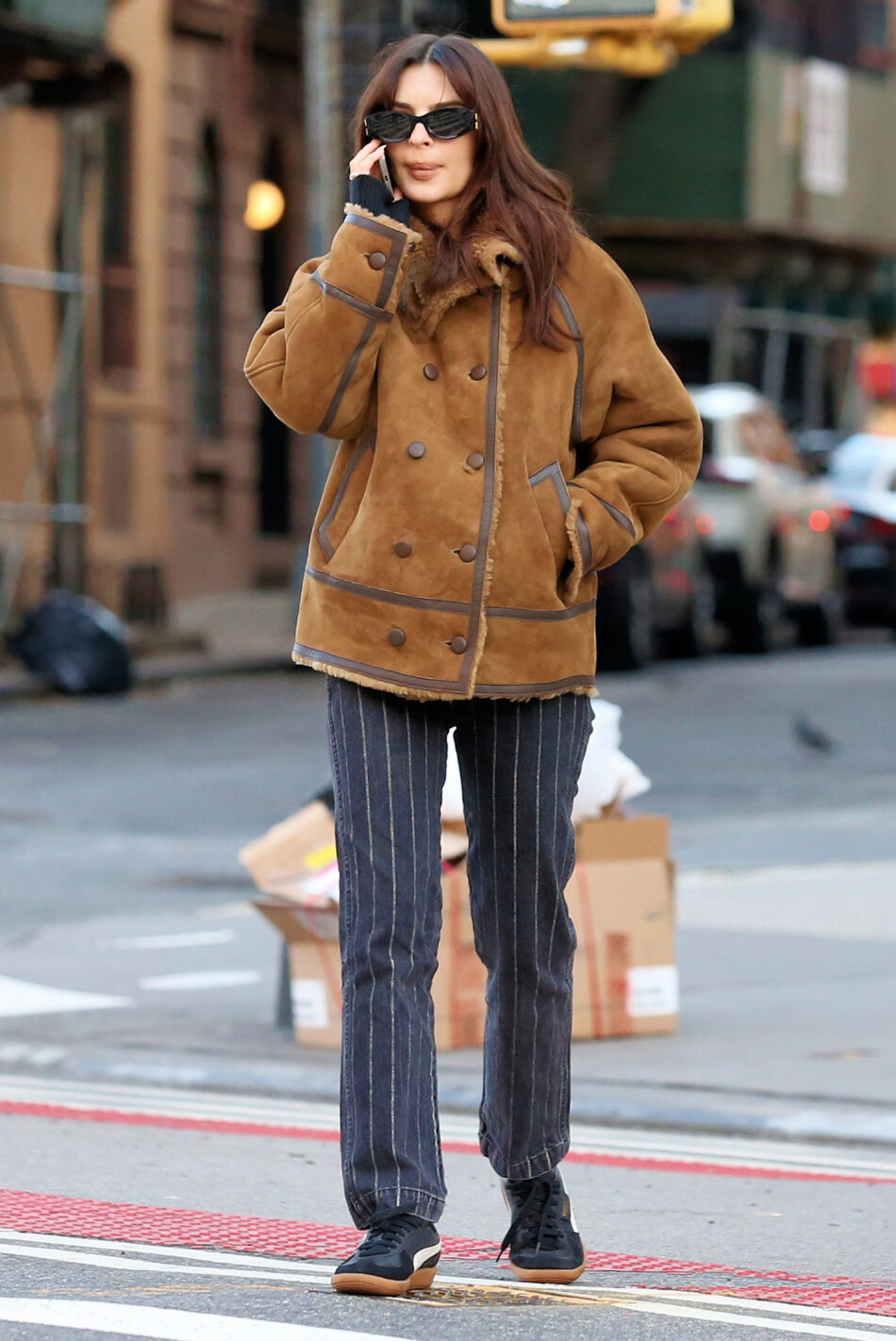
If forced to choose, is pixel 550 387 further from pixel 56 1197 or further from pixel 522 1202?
pixel 56 1197

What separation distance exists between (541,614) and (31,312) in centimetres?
1806

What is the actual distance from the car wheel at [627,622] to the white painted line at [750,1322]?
51.1 ft

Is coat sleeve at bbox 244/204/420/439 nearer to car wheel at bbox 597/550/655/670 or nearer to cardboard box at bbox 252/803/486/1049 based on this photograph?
cardboard box at bbox 252/803/486/1049

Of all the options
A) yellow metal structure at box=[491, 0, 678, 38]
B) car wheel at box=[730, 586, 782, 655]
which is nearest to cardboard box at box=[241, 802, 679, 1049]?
yellow metal structure at box=[491, 0, 678, 38]

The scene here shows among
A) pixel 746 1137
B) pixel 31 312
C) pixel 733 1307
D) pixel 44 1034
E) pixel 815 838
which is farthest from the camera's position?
pixel 31 312

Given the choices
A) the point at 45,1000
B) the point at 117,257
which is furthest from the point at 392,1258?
the point at 117,257

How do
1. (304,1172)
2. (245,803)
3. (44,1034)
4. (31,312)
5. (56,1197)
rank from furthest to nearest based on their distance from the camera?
(31,312), (245,803), (44,1034), (304,1172), (56,1197)

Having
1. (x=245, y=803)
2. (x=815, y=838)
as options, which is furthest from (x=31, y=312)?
(x=815, y=838)

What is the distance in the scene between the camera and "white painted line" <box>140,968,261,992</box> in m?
7.71

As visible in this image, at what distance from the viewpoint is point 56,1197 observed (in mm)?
5074

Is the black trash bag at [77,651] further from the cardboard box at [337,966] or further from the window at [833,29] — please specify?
the window at [833,29]

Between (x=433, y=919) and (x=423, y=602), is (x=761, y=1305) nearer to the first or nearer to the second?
(x=433, y=919)

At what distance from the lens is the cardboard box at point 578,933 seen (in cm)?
658

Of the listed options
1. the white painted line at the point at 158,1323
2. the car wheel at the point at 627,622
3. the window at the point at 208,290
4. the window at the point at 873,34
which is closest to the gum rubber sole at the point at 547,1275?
the white painted line at the point at 158,1323
